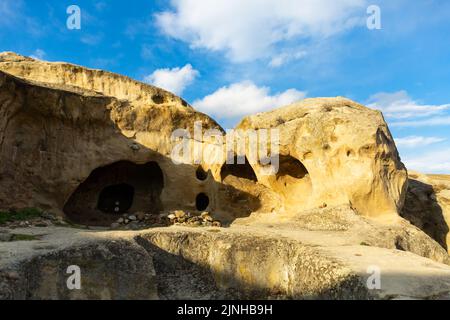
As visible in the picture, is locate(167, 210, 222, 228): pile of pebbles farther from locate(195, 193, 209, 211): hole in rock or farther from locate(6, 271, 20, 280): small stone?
locate(6, 271, 20, 280): small stone

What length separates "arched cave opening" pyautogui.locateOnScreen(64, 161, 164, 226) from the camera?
1933 cm

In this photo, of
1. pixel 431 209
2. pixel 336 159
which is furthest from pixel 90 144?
pixel 431 209

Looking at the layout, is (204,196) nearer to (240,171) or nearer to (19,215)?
(240,171)

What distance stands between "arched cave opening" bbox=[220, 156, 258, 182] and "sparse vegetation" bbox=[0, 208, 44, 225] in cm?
883

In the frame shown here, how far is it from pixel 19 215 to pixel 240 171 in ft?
34.2

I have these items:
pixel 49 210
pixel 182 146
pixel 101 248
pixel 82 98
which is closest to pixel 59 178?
pixel 49 210

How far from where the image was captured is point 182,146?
67.6 ft

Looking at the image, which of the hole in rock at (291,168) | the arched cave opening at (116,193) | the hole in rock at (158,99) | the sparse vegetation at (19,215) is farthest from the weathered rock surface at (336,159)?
the sparse vegetation at (19,215)

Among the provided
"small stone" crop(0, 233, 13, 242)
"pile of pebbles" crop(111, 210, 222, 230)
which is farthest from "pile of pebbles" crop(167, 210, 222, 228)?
"small stone" crop(0, 233, 13, 242)

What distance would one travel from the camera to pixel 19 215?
14.5 metres

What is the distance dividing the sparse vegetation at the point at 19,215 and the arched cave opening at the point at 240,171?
8.83m

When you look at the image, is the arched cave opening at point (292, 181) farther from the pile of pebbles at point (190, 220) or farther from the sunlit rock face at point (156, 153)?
the pile of pebbles at point (190, 220)

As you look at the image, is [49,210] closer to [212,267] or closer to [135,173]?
[135,173]
